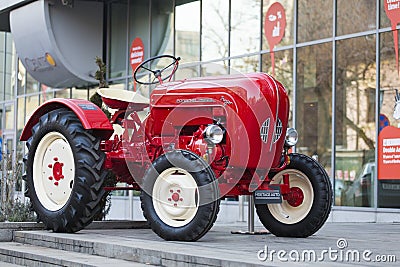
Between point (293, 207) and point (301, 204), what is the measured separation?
0.10 metres

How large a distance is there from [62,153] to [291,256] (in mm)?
3414

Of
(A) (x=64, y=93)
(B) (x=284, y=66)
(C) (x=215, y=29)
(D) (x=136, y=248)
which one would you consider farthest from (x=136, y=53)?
(D) (x=136, y=248)

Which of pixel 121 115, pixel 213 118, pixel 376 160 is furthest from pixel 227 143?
pixel 376 160

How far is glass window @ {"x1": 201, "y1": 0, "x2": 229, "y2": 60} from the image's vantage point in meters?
17.8

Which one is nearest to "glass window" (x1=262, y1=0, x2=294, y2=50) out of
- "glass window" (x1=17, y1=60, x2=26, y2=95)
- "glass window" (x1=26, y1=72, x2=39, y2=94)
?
"glass window" (x1=26, y1=72, x2=39, y2=94)

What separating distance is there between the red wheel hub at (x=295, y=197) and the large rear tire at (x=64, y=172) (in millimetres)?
1950

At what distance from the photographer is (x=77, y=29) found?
70.2 ft

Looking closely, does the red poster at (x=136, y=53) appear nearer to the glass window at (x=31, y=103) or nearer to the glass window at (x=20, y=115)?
the glass window at (x=31, y=103)

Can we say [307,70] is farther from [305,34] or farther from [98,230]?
[98,230]

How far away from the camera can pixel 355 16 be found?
14.5 meters

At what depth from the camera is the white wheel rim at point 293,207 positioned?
8.53 meters

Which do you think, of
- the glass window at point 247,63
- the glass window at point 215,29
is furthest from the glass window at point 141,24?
the glass window at point 247,63

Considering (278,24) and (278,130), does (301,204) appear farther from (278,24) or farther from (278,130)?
(278,24)

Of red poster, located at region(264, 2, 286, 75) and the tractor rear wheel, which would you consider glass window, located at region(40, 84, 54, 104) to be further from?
the tractor rear wheel
